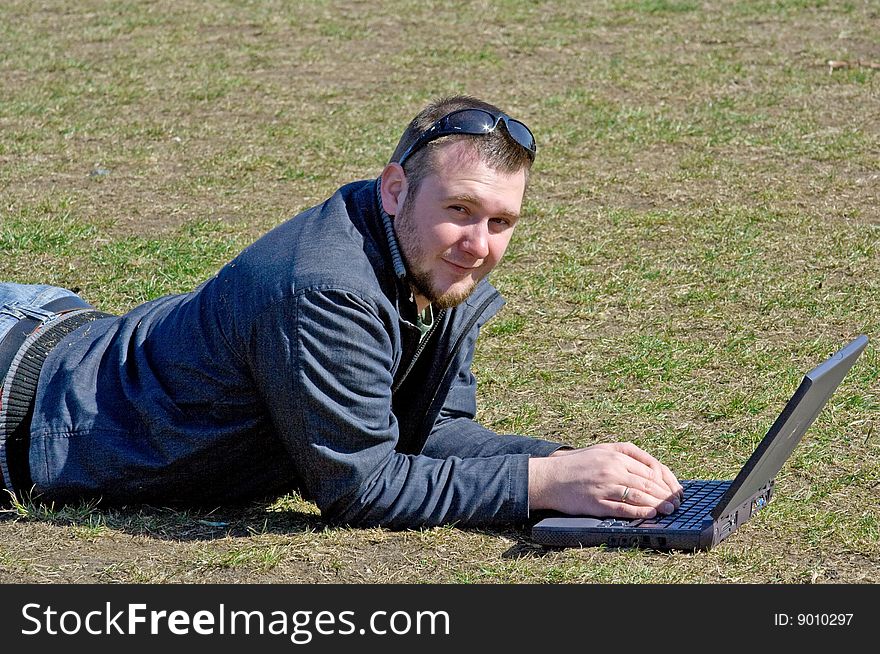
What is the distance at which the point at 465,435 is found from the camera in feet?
13.5

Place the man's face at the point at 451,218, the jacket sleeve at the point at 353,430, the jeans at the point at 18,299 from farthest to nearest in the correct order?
the jeans at the point at 18,299, the man's face at the point at 451,218, the jacket sleeve at the point at 353,430

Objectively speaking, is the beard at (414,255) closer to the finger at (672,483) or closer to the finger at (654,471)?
the finger at (654,471)

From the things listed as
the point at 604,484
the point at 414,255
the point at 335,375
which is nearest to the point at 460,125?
the point at 414,255

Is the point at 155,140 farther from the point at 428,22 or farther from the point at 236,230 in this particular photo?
the point at 428,22

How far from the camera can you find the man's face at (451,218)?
11.4 feet

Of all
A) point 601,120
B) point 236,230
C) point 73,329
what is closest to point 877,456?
point 73,329

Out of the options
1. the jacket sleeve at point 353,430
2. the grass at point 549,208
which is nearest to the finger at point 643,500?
the grass at point 549,208

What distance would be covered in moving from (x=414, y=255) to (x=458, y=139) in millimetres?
340

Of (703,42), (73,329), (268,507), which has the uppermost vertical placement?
(703,42)

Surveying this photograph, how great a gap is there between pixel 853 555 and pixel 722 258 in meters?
3.38

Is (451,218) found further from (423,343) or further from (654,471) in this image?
(654,471)

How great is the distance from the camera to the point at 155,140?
9.33 meters

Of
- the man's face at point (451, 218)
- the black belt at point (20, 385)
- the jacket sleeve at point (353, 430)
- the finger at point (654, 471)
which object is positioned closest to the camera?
the jacket sleeve at point (353, 430)

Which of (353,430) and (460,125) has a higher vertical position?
(460,125)
